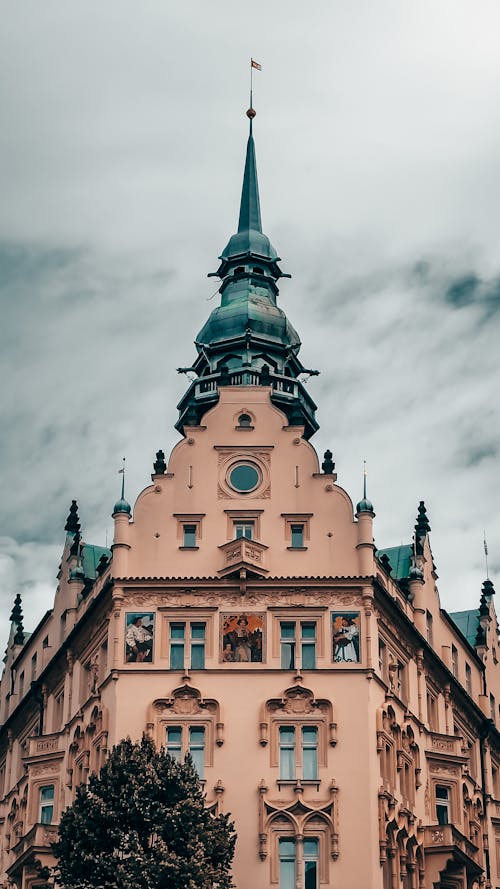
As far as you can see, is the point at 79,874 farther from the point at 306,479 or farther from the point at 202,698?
the point at 306,479

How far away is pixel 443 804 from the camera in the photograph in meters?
89.5

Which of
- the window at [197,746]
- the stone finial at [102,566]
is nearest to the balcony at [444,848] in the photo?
the window at [197,746]

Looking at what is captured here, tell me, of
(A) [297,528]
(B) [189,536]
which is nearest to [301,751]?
(A) [297,528]

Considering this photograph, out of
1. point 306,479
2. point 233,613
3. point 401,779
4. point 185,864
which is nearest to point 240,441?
point 306,479

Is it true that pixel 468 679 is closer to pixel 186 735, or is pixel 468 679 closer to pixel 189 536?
pixel 189 536

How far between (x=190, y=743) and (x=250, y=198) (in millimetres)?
44912

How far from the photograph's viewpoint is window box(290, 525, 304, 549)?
84.7m

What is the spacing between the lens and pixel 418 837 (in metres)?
84.6

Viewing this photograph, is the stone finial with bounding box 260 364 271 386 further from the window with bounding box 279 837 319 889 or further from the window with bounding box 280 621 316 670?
the window with bounding box 279 837 319 889

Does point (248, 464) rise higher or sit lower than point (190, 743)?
higher

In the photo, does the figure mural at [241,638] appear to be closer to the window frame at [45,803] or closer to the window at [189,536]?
the window at [189,536]

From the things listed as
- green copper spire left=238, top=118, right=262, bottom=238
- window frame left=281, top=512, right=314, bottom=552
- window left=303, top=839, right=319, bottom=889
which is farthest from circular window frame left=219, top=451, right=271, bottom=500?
green copper spire left=238, top=118, right=262, bottom=238

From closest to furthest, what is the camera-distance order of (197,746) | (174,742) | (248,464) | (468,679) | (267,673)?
1. (197,746)
2. (174,742)
3. (267,673)
4. (248,464)
5. (468,679)

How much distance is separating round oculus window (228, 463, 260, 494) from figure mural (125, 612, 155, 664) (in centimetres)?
784
